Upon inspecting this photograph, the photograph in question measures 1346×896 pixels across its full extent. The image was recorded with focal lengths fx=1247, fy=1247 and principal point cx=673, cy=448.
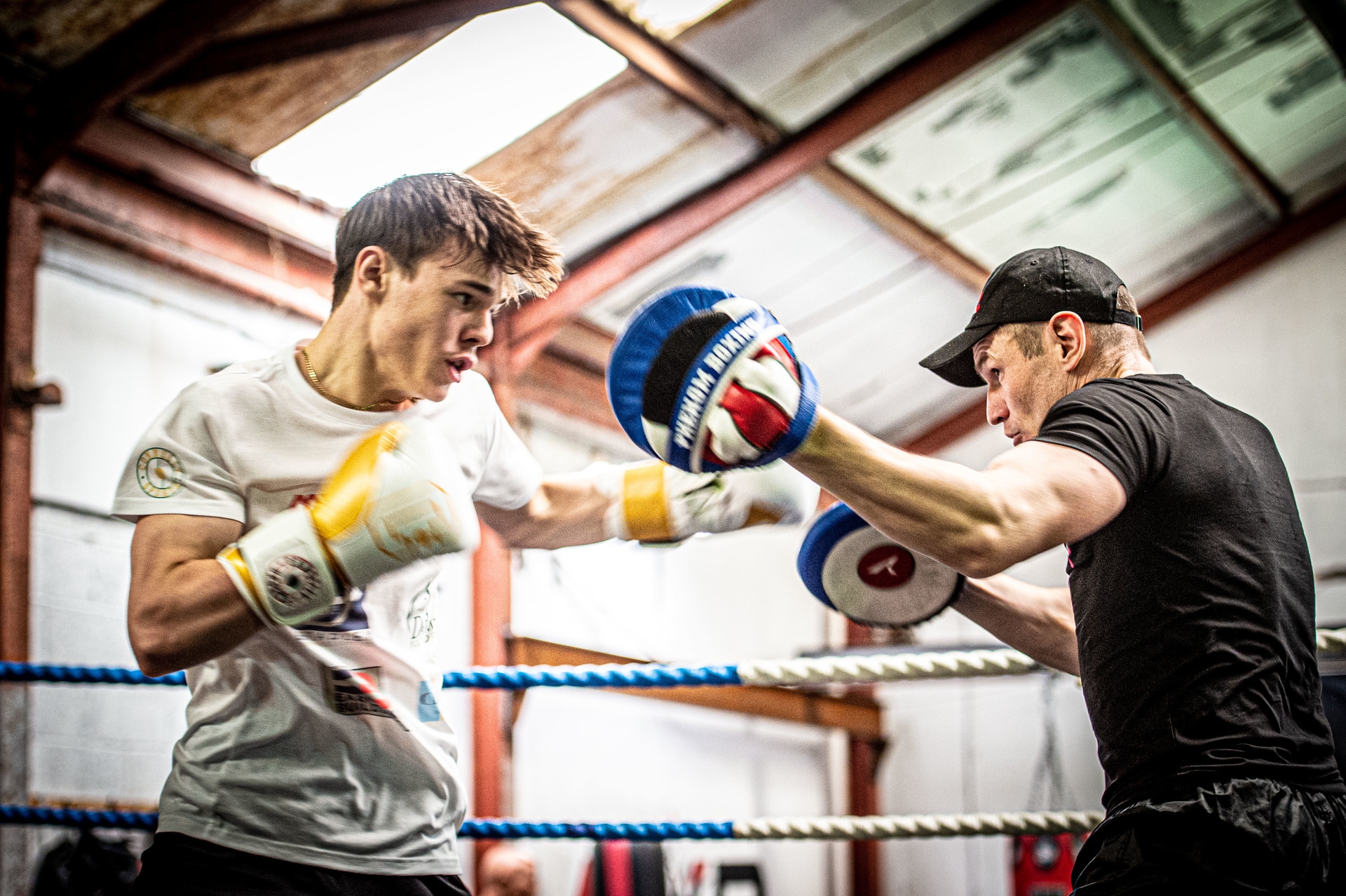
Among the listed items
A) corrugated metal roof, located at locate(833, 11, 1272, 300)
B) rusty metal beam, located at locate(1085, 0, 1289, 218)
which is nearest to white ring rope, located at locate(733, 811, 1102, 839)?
corrugated metal roof, located at locate(833, 11, 1272, 300)

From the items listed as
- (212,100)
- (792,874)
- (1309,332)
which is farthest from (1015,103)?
(792,874)

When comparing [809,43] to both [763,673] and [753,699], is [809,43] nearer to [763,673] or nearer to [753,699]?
[753,699]

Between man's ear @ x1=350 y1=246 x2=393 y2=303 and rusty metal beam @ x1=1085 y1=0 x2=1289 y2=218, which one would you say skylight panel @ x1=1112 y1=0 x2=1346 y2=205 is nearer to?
rusty metal beam @ x1=1085 y1=0 x2=1289 y2=218

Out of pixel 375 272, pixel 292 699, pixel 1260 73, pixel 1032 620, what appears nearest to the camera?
pixel 292 699

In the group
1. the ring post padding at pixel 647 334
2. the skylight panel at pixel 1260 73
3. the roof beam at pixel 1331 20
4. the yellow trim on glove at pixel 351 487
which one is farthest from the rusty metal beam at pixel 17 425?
the roof beam at pixel 1331 20

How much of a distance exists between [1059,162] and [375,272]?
6.28m

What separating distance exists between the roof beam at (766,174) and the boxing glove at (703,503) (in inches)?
178

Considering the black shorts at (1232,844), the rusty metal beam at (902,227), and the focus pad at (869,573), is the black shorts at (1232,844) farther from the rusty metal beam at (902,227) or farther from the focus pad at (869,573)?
the rusty metal beam at (902,227)

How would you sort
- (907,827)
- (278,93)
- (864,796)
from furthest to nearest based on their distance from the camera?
1. (864,796)
2. (278,93)
3. (907,827)

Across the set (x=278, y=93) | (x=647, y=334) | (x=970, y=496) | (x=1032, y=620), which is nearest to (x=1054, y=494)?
(x=970, y=496)

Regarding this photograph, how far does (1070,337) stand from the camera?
1.53 m

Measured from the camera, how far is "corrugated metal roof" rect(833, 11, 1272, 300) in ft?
21.1

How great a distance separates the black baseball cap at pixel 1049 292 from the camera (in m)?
1.53

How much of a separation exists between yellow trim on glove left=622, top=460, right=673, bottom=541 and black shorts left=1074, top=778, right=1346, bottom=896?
0.75m
